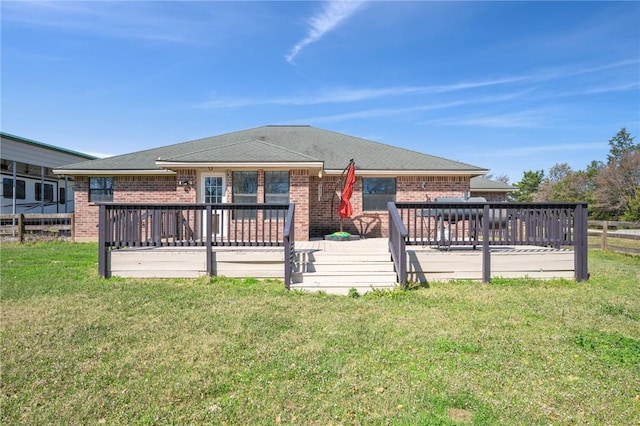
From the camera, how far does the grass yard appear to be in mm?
2512

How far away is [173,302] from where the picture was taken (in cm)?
529

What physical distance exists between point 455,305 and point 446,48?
13365 millimetres

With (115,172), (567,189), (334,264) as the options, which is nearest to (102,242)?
(334,264)

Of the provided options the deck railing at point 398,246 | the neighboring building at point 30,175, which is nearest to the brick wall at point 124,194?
the neighboring building at point 30,175

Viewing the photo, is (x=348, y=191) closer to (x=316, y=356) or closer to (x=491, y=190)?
(x=316, y=356)

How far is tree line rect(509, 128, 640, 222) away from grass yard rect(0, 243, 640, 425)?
2671cm

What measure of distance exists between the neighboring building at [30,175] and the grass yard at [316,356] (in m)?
14.5

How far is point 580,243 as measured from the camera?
22.2 feet

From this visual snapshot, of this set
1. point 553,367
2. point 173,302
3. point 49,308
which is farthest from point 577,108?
point 49,308

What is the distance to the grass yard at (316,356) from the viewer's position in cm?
251

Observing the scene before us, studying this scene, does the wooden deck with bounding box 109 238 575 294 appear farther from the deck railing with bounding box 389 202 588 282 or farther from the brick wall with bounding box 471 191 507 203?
the brick wall with bounding box 471 191 507 203

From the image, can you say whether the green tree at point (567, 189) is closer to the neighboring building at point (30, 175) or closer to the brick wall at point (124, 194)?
the brick wall at point (124, 194)

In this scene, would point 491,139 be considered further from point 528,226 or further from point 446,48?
point 528,226

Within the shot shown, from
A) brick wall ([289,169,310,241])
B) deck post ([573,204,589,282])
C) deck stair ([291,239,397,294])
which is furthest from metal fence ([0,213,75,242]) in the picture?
deck post ([573,204,589,282])
